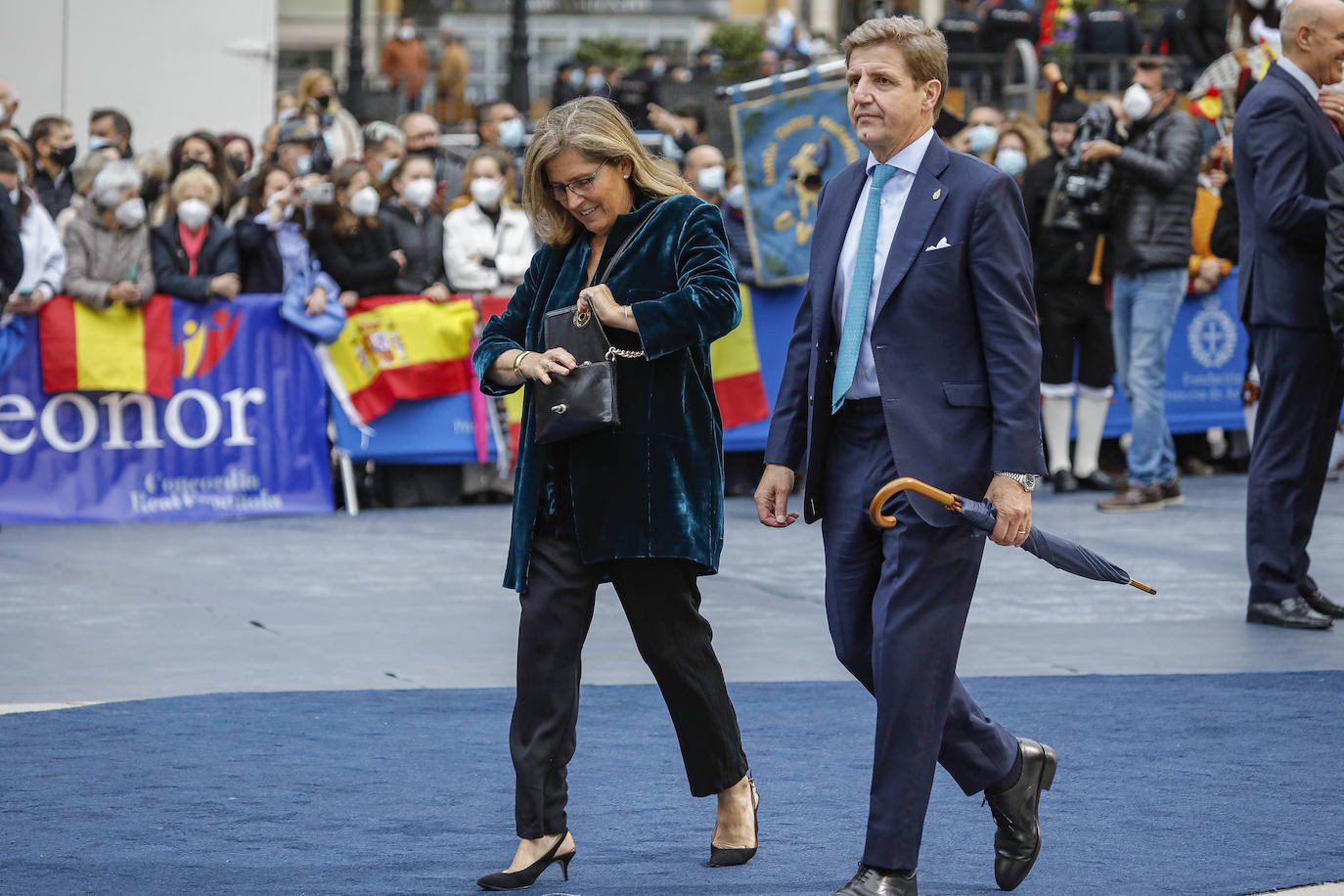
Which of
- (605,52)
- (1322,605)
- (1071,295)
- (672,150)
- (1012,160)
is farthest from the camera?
(605,52)

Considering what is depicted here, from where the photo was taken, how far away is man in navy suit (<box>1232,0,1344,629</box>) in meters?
7.90

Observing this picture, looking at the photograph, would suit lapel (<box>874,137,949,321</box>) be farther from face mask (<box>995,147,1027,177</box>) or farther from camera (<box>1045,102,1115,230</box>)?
face mask (<box>995,147,1027,177</box>)

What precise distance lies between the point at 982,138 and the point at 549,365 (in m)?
9.62

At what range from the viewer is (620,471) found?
15.8ft

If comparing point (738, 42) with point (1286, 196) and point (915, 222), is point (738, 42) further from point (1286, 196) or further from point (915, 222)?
point (915, 222)

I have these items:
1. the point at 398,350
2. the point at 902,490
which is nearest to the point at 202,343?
the point at 398,350

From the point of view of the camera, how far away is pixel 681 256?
4.81 meters

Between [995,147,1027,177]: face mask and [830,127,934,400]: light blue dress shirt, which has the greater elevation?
[995,147,1027,177]: face mask

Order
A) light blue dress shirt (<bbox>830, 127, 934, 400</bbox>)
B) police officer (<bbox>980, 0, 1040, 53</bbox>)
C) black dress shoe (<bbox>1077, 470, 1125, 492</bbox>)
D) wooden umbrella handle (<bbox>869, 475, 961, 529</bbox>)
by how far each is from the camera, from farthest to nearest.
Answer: police officer (<bbox>980, 0, 1040, 53</bbox>), black dress shoe (<bbox>1077, 470, 1125, 492</bbox>), light blue dress shirt (<bbox>830, 127, 934, 400</bbox>), wooden umbrella handle (<bbox>869, 475, 961, 529</bbox>)

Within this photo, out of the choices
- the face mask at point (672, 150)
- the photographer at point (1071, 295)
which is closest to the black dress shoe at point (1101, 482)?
the photographer at point (1071, 295)

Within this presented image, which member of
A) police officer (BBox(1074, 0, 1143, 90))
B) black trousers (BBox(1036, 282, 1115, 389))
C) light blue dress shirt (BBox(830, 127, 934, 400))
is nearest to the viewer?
light blue dress shirt (BBox(830, 127, 934, 400))

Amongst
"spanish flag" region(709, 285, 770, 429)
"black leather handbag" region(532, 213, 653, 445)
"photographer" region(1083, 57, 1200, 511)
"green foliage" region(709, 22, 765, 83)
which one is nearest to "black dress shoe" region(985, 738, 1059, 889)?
"black leather handbag" region(532, 213, 653, 445)

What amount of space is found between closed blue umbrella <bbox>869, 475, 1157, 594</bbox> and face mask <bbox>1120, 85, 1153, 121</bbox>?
810 cm

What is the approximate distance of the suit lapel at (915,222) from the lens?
4.49 m
